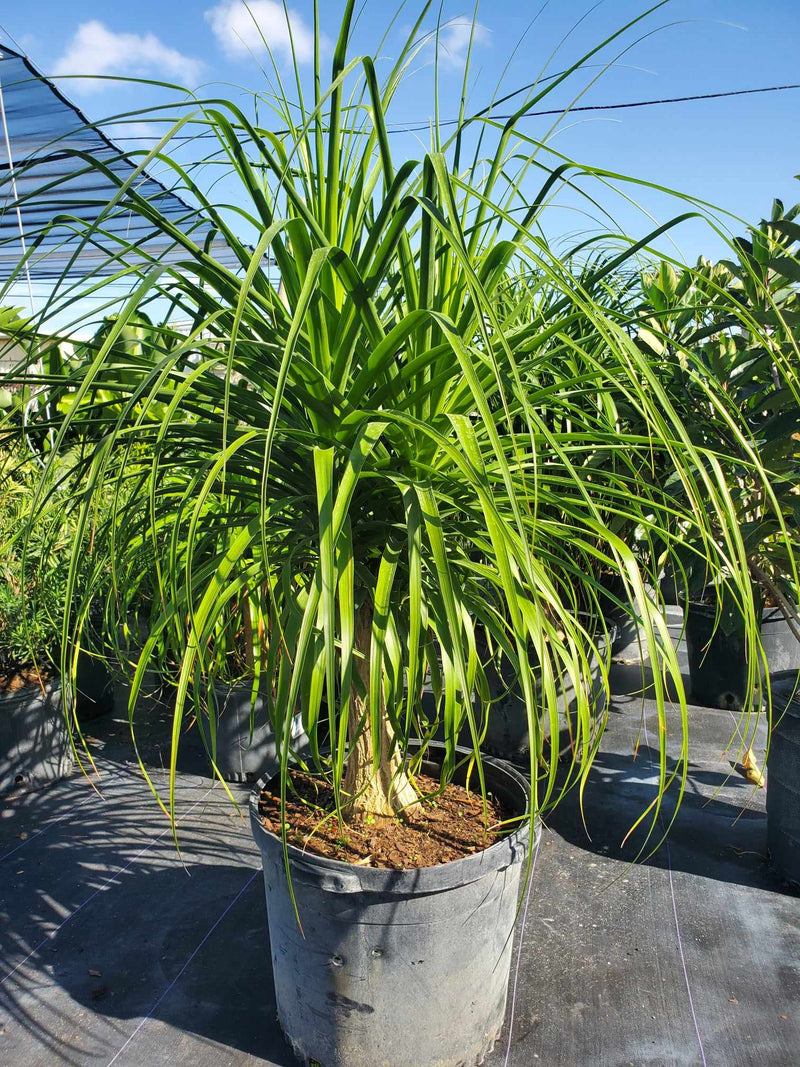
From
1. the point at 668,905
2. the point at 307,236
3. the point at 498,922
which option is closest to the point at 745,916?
the point at 668,905

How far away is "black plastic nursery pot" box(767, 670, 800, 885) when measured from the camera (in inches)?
67.0

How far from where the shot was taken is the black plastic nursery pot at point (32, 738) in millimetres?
2219

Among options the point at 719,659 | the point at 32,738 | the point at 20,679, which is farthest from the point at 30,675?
the point at 719,659

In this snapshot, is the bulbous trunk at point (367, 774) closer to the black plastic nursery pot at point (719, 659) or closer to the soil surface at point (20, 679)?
the soil surface at point (20, 679)

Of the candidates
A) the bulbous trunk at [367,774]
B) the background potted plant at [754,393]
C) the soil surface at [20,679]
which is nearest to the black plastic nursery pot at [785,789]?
the background potted plant at [754,393]

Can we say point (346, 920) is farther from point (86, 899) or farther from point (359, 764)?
point (86, 899)

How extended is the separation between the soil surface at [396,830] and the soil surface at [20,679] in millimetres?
1307

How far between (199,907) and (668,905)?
41.0 inches

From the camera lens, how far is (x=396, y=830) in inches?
49.5

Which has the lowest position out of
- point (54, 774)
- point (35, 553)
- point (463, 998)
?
point (463, 998)

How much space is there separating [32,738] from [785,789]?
2.04 meters

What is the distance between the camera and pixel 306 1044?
1.21m

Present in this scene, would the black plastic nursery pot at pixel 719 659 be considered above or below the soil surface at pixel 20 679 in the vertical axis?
below

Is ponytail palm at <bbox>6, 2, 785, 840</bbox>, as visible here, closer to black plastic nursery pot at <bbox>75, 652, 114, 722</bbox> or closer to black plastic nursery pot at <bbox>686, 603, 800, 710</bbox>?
black plastic nursery pot at <bbox>75, 652, 114, 722</bbox>
